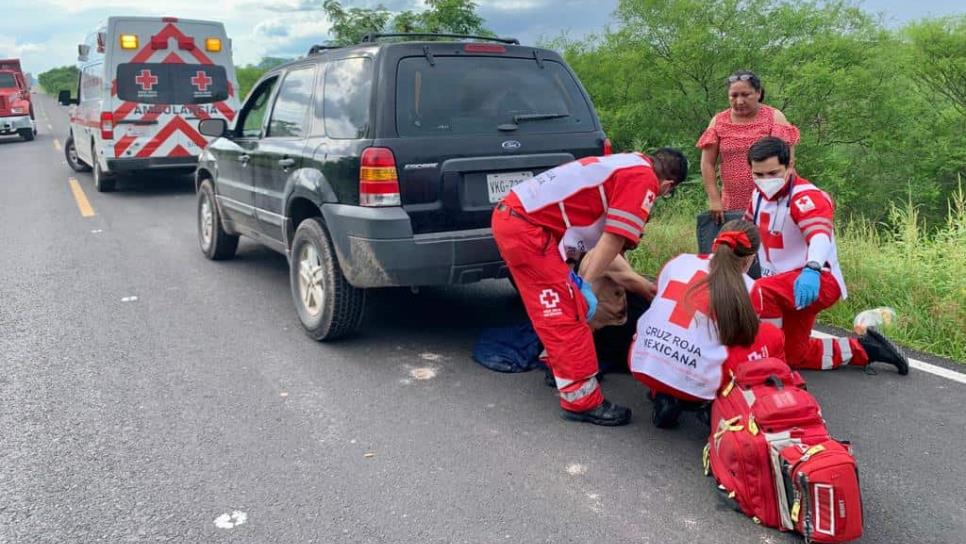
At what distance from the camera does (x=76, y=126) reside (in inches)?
560

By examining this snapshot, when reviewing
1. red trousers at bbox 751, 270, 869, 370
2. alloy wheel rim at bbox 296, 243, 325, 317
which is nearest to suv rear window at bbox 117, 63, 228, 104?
alloy wheel rim at bbox 296, 243, 325, 317

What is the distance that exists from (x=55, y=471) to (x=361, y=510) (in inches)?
54.6

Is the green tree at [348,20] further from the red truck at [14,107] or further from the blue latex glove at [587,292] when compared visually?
the red truck at [14,107]

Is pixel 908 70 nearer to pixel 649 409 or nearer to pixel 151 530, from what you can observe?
pixel 649 409

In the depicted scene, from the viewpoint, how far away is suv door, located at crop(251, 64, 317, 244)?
5188mm

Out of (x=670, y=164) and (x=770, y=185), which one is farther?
(x=770, y=185)

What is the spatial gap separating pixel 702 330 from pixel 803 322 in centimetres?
118

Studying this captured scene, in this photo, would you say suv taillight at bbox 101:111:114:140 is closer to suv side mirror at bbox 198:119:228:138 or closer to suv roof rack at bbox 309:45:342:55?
suv side mirror at bbox 198:119:228:138

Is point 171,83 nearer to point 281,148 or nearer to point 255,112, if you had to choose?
point 255,112

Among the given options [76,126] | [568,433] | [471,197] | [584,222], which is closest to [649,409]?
[568,433]

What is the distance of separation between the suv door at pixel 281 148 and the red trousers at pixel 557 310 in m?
1.89

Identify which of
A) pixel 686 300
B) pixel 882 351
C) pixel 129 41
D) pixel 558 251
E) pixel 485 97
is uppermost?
pixel 129 41

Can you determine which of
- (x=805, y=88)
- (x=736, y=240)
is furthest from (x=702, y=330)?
(x=805, y=88)

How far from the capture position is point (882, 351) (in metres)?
4.41
